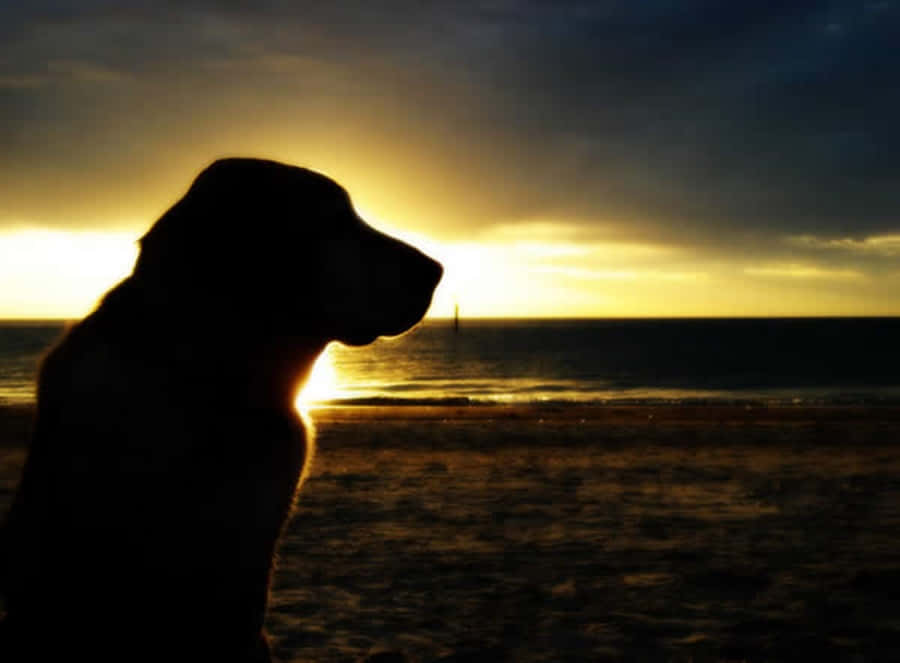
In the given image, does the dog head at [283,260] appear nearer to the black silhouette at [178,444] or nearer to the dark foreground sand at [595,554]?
the black silhouette at [178,444]

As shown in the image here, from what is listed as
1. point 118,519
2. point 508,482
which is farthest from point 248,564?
point 508,482

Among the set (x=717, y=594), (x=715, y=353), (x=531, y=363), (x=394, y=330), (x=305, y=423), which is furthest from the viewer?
(x=715, y=353)

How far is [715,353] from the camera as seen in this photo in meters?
91.6

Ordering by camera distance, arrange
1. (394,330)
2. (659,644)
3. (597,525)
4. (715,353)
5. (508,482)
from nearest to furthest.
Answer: (394,330), (659,644), (597,525), (508,482), (715,353)

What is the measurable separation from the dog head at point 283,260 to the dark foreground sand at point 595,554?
372 centimetres

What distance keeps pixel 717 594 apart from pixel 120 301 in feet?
19.0

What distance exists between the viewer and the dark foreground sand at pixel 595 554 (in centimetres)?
595

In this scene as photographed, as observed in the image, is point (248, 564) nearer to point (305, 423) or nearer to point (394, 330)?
point (305, 423)

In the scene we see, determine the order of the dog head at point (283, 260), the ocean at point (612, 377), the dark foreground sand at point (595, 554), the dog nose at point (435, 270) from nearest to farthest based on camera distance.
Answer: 1. the dog head at point (283, 260)
2. the dog nose at point (435, 270)
3. the dark foreground sand at point (595, 554)
4. the ocean at point (612, 377)

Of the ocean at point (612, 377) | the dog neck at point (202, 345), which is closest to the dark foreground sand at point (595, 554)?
the dog neck at point (202, 345)

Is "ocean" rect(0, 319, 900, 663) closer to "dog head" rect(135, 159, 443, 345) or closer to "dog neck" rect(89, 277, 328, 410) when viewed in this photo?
"dog head" rect(135, 159, 443, 345)

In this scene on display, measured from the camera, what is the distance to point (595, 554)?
8.09m

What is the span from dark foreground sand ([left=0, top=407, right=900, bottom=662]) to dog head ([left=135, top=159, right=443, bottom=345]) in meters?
3.72

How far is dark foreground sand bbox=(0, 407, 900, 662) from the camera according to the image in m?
5.95
